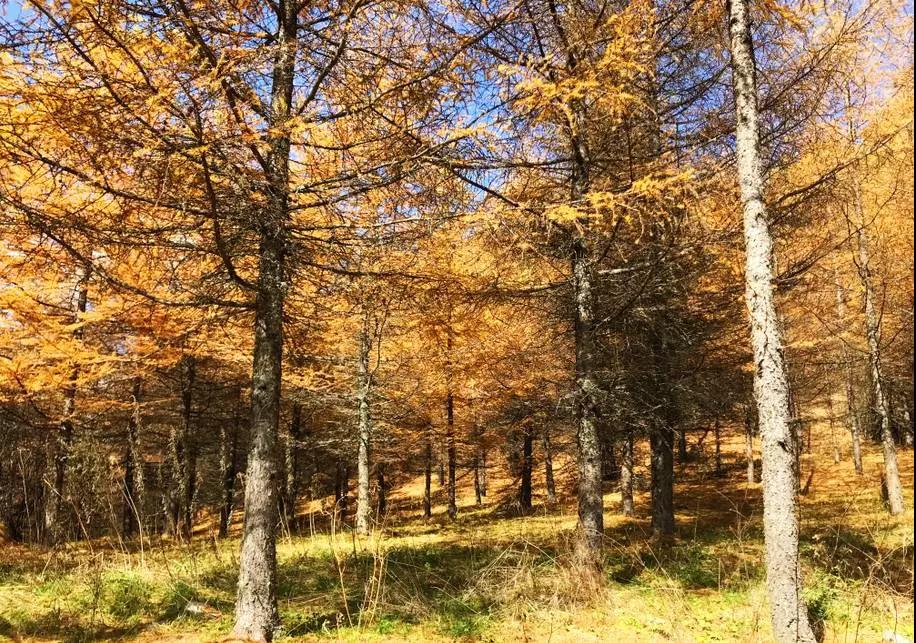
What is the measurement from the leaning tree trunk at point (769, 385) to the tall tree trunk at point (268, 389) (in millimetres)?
4303

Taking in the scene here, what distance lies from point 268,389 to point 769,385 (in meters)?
4.97

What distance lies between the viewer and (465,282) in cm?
694

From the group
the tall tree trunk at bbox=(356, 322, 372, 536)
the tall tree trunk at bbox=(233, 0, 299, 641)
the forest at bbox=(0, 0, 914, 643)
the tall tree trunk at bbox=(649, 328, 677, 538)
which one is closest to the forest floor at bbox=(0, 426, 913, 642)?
the forest at bbox=(0, 0, 914, 643)

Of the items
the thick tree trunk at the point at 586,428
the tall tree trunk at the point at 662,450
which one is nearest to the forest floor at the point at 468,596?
the thick tree trunk at the point at 586,428

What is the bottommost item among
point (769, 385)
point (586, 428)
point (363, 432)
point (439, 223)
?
point (363, 432)

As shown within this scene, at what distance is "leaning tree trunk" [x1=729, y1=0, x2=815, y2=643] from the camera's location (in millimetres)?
4336

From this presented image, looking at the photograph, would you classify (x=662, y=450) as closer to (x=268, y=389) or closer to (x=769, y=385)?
(x=769, y=385)

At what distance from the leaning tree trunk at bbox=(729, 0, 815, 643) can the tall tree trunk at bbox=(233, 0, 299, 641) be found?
430cm

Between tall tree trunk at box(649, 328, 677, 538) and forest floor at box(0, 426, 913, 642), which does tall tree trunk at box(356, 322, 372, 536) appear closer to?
forest floor at box(0, 426, 913, 642)

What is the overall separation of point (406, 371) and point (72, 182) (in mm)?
11875

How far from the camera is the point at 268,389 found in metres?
5.79

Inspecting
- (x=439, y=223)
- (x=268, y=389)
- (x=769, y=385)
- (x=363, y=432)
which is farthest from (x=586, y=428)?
(x=363, y=432)

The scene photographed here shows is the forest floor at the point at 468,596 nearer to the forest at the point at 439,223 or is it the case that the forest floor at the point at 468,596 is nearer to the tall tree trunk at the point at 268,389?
the forest at the point at 439,223

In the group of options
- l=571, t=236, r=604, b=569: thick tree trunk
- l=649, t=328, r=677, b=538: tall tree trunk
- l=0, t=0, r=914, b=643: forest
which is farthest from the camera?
l=649, t=328, r=677, b=538: tall tree trunk
